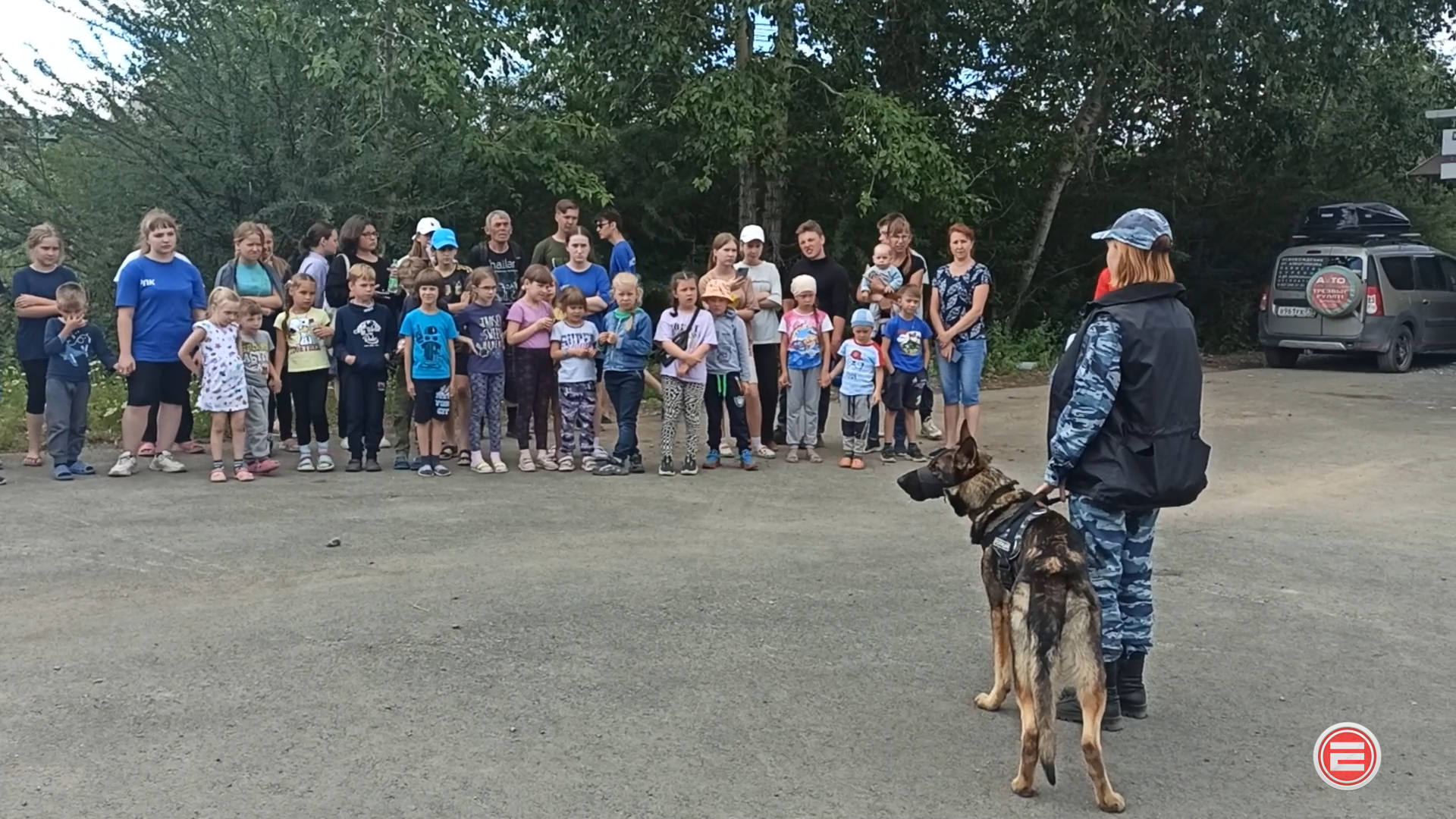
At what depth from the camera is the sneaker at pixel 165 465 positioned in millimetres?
9242

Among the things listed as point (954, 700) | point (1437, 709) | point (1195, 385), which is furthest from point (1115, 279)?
point (1437, 709)

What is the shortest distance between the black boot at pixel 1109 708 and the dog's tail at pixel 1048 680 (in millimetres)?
627

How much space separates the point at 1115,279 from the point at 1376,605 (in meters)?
2.80

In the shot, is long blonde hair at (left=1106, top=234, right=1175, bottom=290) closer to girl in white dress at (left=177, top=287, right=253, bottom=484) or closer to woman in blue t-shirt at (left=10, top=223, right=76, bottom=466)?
girl in white dress at (left=177, top=287, right=253, bottom=484)

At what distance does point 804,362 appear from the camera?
9984mm

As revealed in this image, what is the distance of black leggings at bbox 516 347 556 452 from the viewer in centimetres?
962

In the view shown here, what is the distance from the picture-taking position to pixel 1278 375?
17938 mm

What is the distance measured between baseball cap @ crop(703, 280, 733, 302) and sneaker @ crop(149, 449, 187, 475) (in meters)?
4.05

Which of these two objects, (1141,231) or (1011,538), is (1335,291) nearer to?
(1141,231)

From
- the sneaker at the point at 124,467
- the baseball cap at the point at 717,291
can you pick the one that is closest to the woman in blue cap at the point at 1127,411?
the baseball cap at the point at 717,291

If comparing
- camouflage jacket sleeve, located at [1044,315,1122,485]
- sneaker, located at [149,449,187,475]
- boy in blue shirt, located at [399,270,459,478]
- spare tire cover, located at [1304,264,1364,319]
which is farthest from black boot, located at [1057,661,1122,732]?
spare tire cover, located at [1304,264,1364,319]

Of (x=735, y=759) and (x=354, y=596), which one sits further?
(x=354, y=596)

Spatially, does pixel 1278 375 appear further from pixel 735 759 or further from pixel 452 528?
pixel 735 759

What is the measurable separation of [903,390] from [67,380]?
6.20 meters
